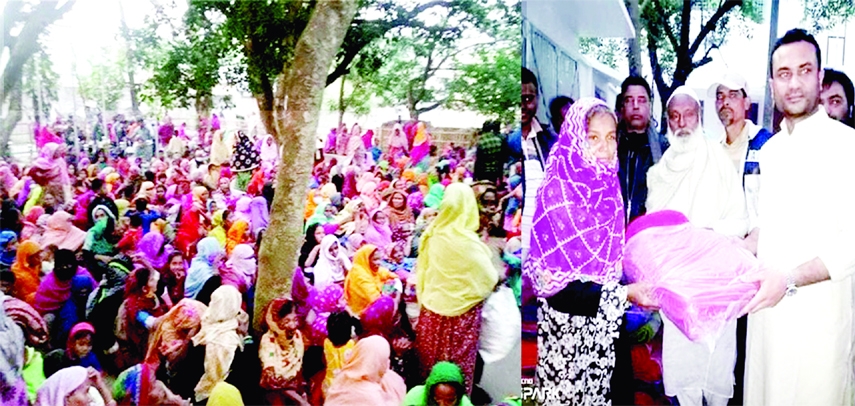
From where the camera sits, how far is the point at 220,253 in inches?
138

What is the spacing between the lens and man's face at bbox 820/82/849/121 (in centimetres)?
325

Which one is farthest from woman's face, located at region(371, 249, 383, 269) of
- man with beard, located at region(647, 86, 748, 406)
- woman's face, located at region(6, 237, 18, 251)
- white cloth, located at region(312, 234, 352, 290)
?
woman's face, located at region(6, 237, 18, 251)

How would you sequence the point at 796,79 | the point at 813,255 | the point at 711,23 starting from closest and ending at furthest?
the point at 813,255
the point at 796,79
the point at 711,23

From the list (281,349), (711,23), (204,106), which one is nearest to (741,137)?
(711,23)

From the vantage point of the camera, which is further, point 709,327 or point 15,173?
point 15,173

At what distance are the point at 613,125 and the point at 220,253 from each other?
1830mm

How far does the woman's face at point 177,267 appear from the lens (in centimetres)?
348

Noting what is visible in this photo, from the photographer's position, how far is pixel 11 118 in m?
3.50

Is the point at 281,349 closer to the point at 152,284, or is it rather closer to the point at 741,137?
the point at 152,284

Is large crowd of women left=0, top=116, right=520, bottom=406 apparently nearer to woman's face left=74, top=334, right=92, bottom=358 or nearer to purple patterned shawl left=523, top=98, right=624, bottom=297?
woman's face left=74, top=334, right=92, bottom=358

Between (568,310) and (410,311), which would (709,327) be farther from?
(410,311)

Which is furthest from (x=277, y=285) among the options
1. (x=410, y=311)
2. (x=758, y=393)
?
(x=758, y=393)

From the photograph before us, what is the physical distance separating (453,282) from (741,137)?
1383mm

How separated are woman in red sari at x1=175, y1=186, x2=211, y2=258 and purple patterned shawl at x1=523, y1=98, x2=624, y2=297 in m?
1.50
